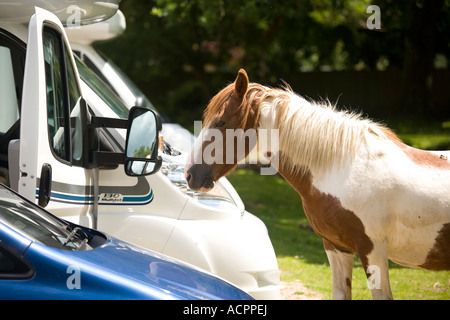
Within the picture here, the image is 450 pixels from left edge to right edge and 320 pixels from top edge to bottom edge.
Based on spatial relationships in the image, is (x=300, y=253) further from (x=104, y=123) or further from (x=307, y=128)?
(x=104, y=123)

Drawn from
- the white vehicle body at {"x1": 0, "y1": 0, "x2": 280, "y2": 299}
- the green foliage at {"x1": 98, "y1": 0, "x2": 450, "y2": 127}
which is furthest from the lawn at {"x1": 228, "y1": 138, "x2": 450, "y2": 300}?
the green foliage at {"x1": 98, "y1": 0, "x2": 450, "y2": 127}

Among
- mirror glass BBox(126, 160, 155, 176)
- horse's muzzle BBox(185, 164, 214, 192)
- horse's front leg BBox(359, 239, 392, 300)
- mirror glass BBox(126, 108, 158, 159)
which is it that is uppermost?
mirror glass BBox(126, 108, 158, 159)

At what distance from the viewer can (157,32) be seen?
762 inches

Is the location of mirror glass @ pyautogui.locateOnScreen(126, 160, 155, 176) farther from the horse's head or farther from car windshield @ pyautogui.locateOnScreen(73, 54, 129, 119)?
car windshield @ pyautogui.locateOnScreen(73, 54, 129, 119)

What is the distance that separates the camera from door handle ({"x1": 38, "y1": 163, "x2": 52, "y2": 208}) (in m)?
3.34

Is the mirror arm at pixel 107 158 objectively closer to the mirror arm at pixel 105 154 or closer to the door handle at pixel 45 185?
the mirror arm at pixel 105 154

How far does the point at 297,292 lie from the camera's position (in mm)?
6352

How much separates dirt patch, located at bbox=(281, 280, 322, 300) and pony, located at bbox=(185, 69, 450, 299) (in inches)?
85.9

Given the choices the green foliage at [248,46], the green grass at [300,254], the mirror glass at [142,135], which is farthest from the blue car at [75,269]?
the green foliage at [248,46]

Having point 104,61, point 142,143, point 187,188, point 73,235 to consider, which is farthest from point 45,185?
point 104,61

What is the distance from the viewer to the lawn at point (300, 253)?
6395 mm

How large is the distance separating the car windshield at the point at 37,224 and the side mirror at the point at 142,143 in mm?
572

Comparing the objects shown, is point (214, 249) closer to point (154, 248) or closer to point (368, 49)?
point (154, 248)

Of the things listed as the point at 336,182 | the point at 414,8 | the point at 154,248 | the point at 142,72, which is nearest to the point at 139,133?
the point at 154,248
